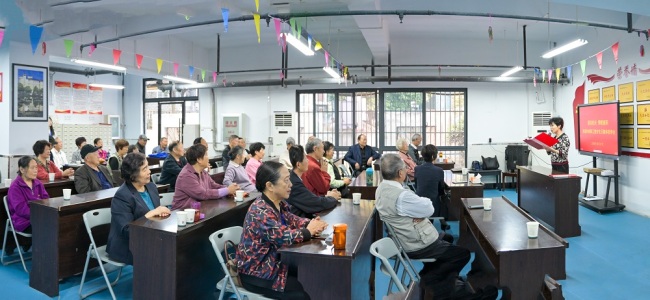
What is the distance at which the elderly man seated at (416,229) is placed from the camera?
322 cm

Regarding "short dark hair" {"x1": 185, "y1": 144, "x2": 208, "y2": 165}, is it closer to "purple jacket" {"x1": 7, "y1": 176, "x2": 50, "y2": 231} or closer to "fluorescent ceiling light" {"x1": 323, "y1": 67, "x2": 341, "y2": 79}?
"purple jacket" {"x1": 7, "y1": 176, "x2": 50, "y2": 231}

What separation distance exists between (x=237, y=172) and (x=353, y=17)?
3.80 meters

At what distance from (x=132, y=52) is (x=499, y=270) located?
364 inches

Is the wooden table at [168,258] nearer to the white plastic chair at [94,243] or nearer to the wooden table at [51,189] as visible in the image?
the white plastic chair at [94,243]

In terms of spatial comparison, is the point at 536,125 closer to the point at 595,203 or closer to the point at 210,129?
the point at 595,203

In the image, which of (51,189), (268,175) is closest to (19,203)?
(51,189)

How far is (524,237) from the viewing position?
113 inches

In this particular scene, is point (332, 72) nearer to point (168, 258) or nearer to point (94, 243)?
A: point (94, 243)

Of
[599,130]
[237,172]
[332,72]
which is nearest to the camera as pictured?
[237,172]

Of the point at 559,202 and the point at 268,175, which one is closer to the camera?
the point at 268,175

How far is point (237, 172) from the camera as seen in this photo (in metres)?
5.05

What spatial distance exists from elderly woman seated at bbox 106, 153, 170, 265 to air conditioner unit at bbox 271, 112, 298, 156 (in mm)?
7596

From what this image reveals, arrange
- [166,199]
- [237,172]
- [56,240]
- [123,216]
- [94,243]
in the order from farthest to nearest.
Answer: [237,172], [166,199], [56,240], [94,243], [123,216]

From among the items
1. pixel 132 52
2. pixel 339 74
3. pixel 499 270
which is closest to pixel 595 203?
pixel 339 74
